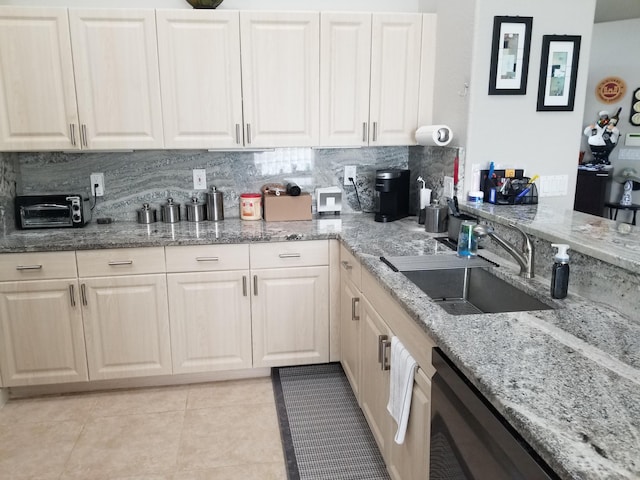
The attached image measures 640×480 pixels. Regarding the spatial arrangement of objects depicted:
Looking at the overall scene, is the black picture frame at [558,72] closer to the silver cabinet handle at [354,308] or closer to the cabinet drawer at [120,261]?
the silver cabinet handle at [354,308]

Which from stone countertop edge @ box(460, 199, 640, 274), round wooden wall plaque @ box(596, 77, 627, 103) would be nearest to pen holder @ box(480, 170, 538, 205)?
stone countertop edge @ box(460, 199, 640, 274)

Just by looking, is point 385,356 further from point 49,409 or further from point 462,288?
point 49,409

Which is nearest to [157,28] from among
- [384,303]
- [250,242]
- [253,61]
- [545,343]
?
[253,61]

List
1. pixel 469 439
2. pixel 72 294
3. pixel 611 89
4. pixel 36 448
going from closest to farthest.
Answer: pixel 469 439
pixel 36 448
pixel 72 294
pixel 611 89

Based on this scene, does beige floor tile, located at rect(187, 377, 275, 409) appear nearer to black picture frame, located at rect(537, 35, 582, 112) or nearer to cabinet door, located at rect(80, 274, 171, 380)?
cabinet door, located at rect(80, 274, 171, 380)

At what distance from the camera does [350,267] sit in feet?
8.46

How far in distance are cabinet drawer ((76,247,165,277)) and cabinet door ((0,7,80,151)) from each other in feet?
2.10

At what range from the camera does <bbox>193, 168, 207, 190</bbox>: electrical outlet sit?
3.21 meters

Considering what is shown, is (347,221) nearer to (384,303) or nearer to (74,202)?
(384,303)

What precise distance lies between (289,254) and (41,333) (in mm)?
1380

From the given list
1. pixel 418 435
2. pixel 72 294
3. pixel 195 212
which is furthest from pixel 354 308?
pixel 72 294

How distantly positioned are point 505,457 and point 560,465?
0.19m

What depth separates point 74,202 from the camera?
2.87 metres

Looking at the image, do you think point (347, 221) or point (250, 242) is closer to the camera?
point (250, 242)
